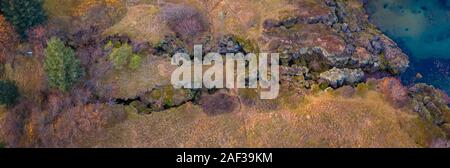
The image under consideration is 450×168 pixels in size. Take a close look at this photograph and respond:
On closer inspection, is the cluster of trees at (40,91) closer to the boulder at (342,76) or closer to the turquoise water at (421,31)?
the boulder at (342,76)

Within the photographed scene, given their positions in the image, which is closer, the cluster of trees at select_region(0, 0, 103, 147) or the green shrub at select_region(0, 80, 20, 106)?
the cluster of trees at select_region(0, 0, 103, 147)

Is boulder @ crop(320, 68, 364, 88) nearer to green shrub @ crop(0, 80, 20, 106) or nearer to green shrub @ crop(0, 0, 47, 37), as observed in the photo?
green shrub @ crop(0, 0, 47, 37)

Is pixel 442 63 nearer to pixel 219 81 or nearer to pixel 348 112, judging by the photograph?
pixel 348 112

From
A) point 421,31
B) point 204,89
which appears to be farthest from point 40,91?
point 421,31

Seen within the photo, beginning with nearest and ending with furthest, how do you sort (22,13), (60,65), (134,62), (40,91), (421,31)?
(60,65), (40,91), (22,13), (134,62), (421,31)

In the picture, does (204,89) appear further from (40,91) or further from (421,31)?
(421,31)

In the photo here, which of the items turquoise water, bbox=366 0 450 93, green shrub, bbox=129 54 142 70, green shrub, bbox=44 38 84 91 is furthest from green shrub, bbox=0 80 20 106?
turquoise water, bbox=366 0 450 93
